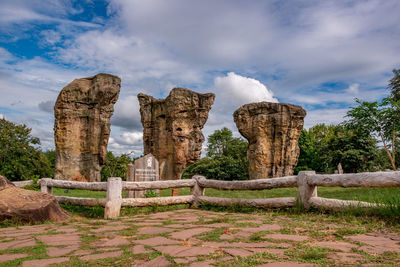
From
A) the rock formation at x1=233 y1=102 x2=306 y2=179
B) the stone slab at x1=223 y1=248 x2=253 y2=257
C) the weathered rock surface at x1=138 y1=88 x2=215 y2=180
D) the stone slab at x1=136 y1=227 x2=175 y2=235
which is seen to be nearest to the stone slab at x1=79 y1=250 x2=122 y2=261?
the stone slab at x1=136 y1=227 x2=175 y2=235

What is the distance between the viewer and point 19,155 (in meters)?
22.2

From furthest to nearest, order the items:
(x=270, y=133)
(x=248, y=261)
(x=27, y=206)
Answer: (x=270, y=133), (x=27, y=206), (x=248, y=261)

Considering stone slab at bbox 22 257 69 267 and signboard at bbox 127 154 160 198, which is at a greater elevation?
signboard at bbox 127 154 160 198

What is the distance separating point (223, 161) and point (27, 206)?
33869mm

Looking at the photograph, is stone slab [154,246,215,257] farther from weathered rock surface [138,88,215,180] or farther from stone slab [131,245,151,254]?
weathered rock surface [138,88,215,180]

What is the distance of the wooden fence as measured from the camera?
5559 mm

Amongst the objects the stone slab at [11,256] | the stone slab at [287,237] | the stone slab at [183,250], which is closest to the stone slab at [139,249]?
the stone slab at [183,250]

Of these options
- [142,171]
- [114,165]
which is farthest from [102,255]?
[114,165]

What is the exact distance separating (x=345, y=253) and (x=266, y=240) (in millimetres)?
986

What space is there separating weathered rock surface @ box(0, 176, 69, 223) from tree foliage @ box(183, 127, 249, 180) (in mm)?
31445

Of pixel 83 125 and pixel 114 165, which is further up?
pixel 83 125

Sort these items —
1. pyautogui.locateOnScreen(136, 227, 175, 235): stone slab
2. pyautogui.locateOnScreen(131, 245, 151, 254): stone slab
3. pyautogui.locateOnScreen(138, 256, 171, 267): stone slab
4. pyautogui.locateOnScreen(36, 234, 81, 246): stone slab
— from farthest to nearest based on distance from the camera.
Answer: pyautogui.locateOnScreen(136, 227, 175, 235): stone slab < pyautogui.locateOnScreen(36, 234, 81, 246): stone slab < pyautogui.locateOnScreen(131, 245, 151, 254): stone slab < pyautogui.locateOnScreen(138, 256, 171, 267): stone slab

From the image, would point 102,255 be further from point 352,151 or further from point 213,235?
point 352,151

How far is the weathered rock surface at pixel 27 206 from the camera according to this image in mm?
5961
